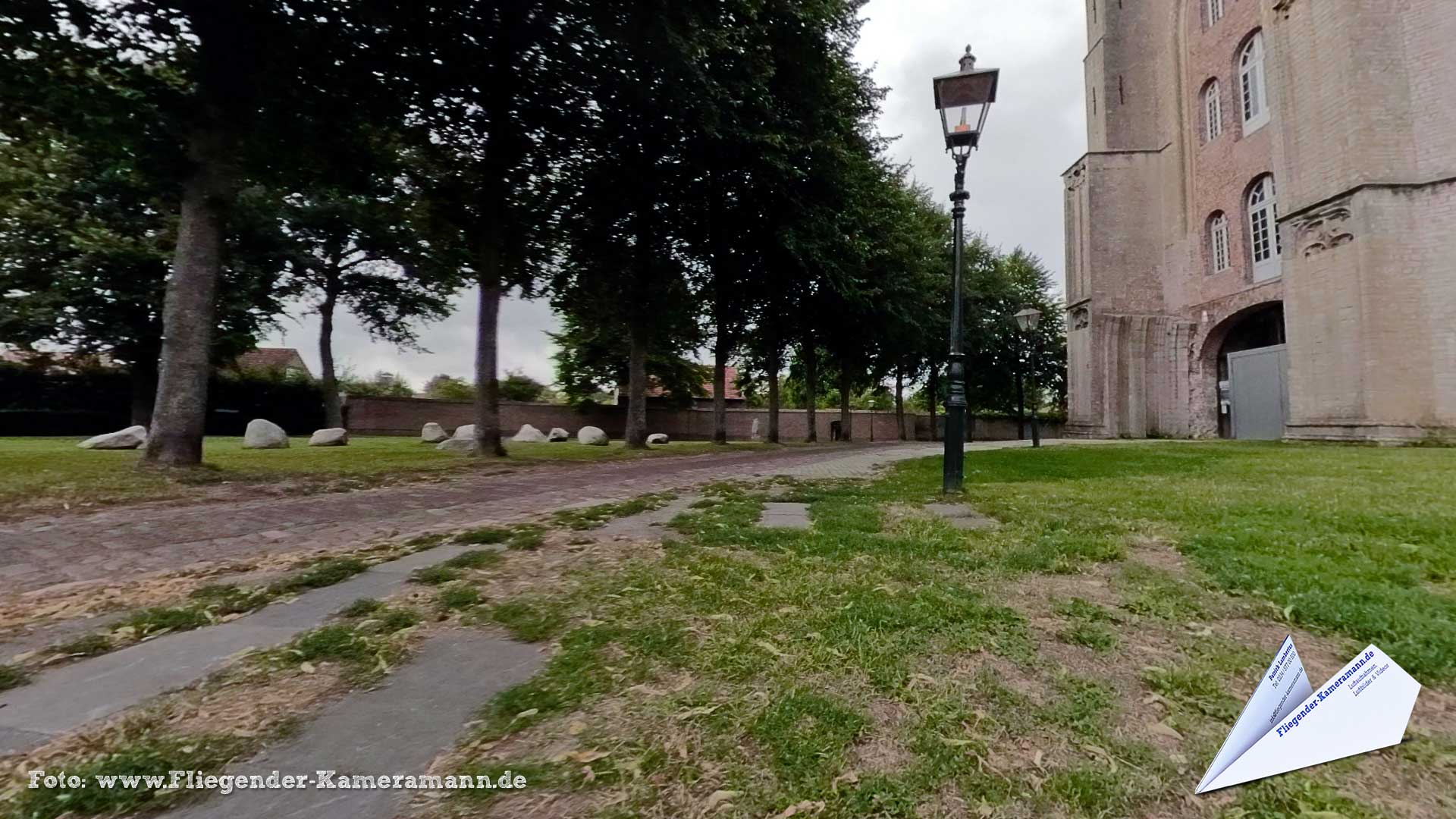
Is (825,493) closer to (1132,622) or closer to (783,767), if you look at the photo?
(1132,622)

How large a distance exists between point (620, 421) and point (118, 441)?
70.7 feet

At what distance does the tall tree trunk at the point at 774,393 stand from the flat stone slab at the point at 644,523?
15.8 metres

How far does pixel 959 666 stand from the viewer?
2.07 m

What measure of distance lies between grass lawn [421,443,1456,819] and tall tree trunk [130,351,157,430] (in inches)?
1049

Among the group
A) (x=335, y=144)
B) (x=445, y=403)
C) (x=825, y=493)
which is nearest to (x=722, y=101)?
(x=335, y=144)

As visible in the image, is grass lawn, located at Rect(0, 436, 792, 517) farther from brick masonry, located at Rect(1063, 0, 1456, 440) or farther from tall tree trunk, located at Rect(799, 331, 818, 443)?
brick masonry, located at Rect(1063, 0, 1456, 440)

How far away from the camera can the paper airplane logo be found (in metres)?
1.49

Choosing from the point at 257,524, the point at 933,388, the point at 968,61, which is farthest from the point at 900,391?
the point at 257,524

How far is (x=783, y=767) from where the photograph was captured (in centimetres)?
151

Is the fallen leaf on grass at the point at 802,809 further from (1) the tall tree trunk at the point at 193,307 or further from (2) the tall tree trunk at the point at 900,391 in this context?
(2) the tall tree trunk at the point at 900,391

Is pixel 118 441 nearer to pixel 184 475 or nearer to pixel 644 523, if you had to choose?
pixel 184 475


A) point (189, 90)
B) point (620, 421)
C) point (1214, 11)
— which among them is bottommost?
point (620, 421)

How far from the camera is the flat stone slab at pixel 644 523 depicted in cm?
443

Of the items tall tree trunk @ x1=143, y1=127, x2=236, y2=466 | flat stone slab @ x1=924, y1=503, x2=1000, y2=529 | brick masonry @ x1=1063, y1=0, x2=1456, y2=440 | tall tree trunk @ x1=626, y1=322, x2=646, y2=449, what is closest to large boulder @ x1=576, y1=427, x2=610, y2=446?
tall tree trunk @ x1=626, y1=322, x2=646, y2=449
